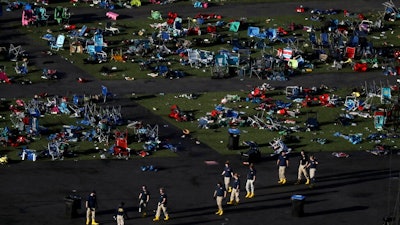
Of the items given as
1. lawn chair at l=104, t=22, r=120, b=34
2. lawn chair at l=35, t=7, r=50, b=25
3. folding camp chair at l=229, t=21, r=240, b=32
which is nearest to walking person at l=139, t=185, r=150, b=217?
lawn chair at l=104, t=22, r=120, b=34

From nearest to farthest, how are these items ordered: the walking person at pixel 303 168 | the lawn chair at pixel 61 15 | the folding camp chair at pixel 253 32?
the walking person at pixel 303 168 → the folding camp chair at pixel 253 32 → the lawn chair at pixel 61 15

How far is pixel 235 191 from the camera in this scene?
88.1 m

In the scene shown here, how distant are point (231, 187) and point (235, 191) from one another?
4.18 feet

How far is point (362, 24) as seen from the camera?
124312 mm

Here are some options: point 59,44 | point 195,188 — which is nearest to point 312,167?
point 195,188

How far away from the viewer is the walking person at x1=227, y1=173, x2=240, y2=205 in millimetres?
87812

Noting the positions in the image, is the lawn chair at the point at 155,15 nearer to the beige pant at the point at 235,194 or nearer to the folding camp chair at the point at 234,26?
the folding camp chair at the point at 234,26

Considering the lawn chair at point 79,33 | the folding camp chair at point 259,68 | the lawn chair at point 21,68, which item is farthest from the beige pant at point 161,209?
the lawn chair at point 79,33

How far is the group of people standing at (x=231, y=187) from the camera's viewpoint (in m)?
86.5

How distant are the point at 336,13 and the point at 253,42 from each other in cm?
1154

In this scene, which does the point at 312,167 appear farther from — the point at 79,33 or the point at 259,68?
the point at 79,33

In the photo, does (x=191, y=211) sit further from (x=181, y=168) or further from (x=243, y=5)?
(x=243, y=5)

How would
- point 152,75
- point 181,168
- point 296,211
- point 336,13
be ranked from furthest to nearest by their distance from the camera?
point 336,13 → point 152,75 → point 181,168 → point 296,211

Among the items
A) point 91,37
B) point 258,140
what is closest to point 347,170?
point 258,140
